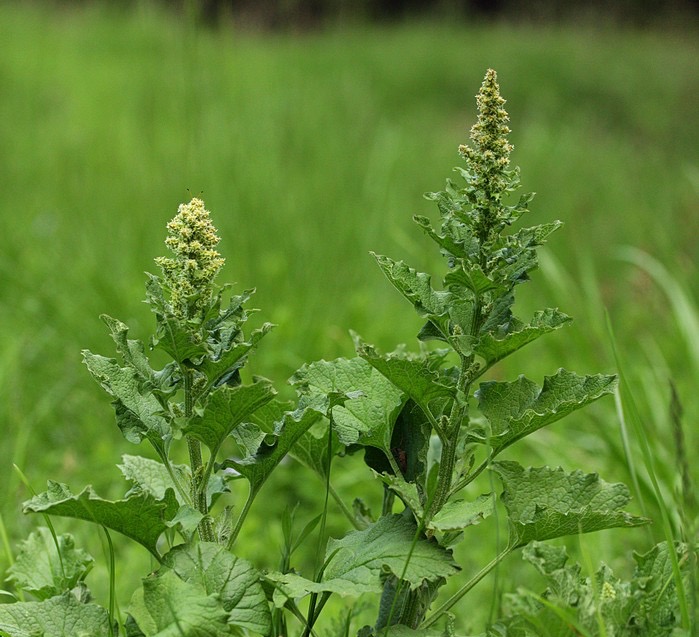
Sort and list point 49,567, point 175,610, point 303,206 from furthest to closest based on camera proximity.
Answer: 1. point 303,206
2. point 49,567
3. point 175,610

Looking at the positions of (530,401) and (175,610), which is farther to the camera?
(530,401)

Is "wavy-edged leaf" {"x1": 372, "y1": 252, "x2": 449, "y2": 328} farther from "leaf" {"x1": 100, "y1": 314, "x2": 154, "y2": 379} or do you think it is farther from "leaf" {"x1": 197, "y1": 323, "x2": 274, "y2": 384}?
"leaf" {"x1": 100, "y1": 314, "x2": 154, "y2": 379}

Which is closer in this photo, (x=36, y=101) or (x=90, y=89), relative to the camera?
(x=36, y=101)

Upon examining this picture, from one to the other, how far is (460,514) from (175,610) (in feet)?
0.84

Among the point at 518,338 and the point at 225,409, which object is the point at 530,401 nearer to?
the point at 518,338

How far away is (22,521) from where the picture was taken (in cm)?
174

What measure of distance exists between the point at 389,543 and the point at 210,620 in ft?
0.58

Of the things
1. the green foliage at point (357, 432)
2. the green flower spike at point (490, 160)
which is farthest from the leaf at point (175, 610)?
the green flower spike at point (490, 160)

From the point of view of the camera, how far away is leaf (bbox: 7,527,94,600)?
0.95 metres

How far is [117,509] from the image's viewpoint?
78cm

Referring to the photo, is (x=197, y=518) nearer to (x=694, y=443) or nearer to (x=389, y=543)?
(x=389, y=543)

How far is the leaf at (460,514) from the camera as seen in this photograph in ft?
2.59

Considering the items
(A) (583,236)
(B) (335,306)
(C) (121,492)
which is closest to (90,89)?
(A) (583,236)

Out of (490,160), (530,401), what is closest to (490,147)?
(490,160)
